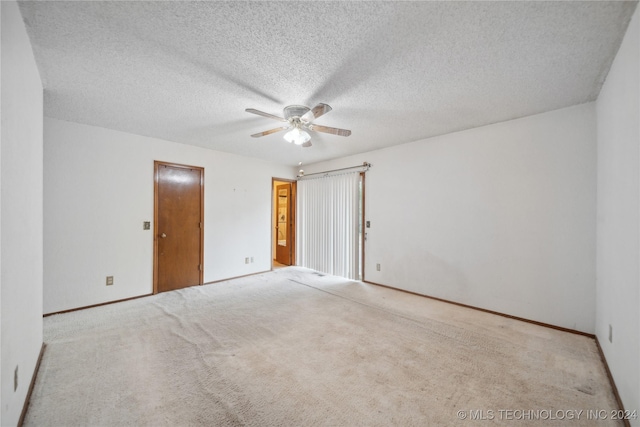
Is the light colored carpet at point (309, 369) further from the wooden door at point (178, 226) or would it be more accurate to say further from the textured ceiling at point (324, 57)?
the textured ceiling at point (324, 57)

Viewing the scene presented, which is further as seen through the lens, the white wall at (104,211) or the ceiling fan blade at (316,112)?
the white wall at (104,211)

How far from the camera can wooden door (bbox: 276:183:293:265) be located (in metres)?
6.18

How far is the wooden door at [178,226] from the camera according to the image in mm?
3969

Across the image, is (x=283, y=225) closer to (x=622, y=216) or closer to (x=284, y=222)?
(x=284, y=222)

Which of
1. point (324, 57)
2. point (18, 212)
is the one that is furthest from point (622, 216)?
point (18, 212)

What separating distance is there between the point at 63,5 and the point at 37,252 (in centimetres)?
180

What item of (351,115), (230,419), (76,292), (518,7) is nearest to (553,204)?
(518,7)

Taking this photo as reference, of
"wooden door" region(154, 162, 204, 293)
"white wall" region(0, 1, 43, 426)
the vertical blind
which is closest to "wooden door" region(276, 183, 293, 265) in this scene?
the vertical blind

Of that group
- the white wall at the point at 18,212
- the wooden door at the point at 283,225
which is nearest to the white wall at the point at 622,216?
the white wall at the point at 18,212

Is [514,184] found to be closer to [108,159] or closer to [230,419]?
[230,419]

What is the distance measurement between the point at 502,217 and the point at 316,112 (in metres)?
2.65

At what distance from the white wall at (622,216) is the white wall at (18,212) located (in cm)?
342

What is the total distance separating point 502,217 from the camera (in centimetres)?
314

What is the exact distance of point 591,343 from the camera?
2449mm
